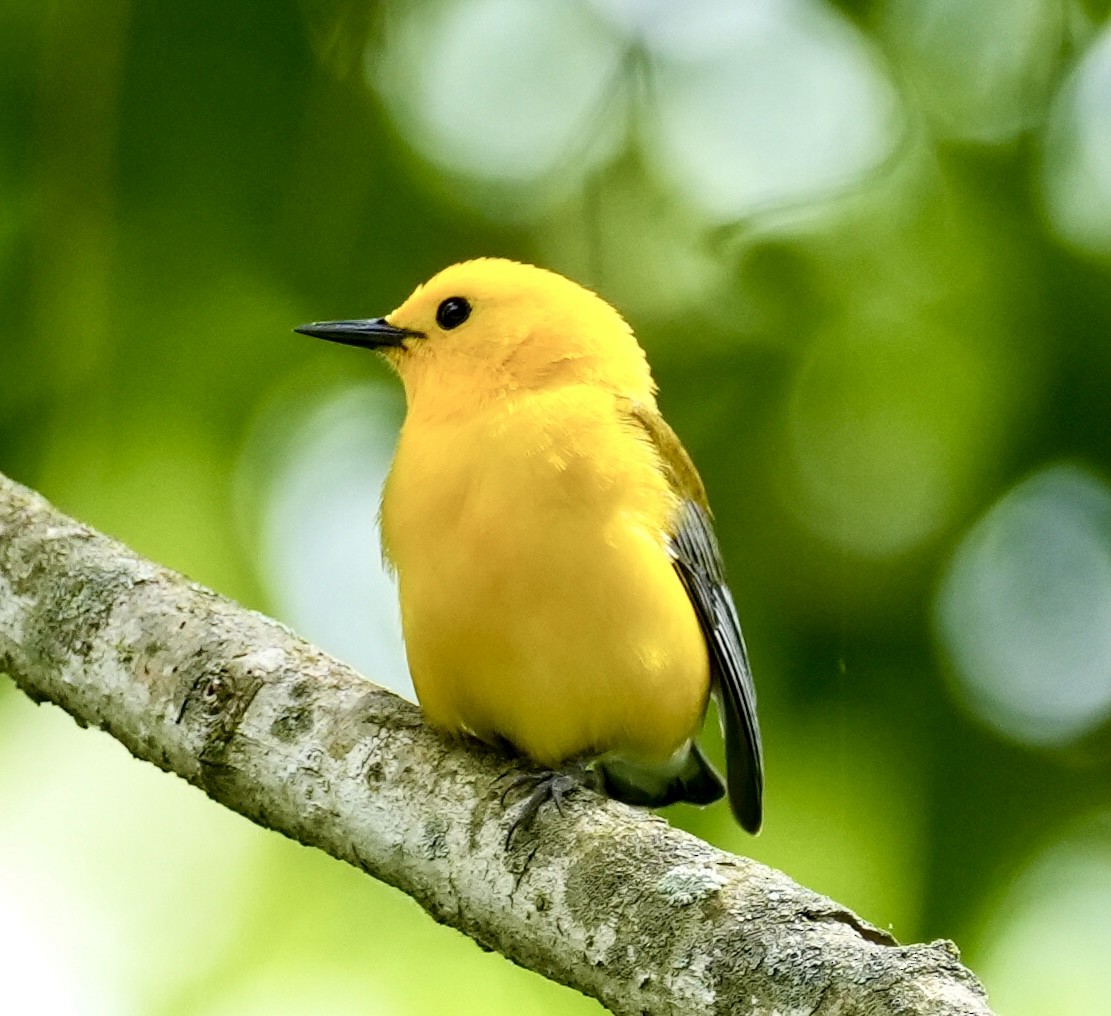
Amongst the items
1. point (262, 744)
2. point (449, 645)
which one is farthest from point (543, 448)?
point (262, 744)

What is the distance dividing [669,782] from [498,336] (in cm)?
154

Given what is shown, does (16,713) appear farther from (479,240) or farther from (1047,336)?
(1047,336)

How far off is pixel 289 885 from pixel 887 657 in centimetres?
224

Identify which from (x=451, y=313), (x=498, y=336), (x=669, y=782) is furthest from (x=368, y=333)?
(x=669, y=782)

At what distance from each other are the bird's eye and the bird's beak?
8 centimetres

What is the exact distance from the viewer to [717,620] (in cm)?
484

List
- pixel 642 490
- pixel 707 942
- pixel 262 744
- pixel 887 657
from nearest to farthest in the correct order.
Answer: pixel 707 942
pixel 262 744
pixel 642 490
pixel 887 657

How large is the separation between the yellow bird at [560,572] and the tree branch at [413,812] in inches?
10.2

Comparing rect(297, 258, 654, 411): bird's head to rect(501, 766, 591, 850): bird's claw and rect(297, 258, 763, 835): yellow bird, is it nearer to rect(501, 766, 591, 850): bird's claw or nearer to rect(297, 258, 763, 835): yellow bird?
rect(297, 258, 763, 835): yellow bird

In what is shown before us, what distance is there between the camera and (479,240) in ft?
18.6

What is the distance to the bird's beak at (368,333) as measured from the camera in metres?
5.21

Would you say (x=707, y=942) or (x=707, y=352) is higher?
(x=707, y=942)

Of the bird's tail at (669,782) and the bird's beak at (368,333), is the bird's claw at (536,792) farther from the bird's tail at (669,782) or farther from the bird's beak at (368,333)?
the bird's beak at (368,333)

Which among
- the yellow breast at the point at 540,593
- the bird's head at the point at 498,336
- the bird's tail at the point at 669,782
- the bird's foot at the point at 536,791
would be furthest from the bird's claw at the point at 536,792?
the bird's head at the point at 498,336
